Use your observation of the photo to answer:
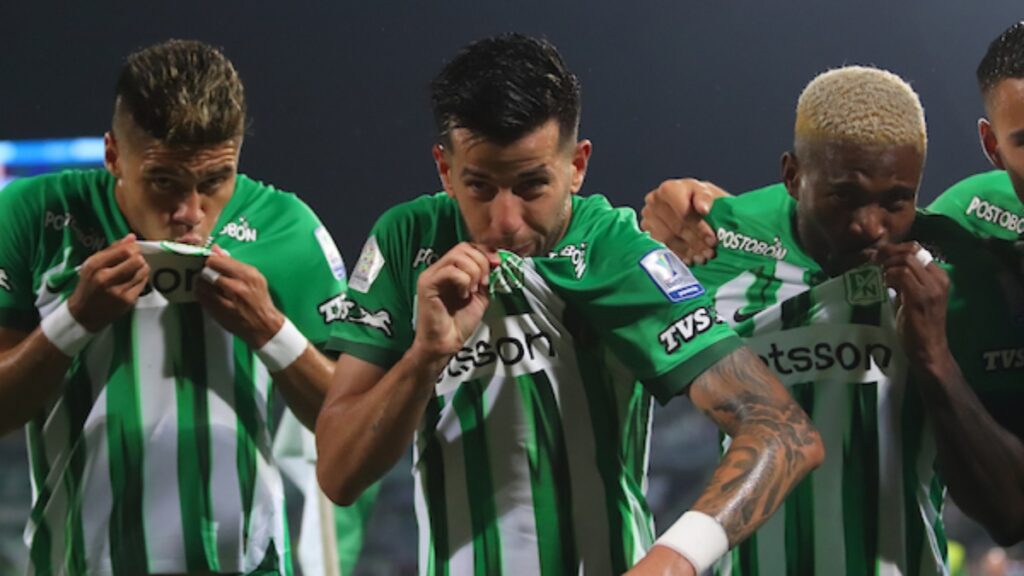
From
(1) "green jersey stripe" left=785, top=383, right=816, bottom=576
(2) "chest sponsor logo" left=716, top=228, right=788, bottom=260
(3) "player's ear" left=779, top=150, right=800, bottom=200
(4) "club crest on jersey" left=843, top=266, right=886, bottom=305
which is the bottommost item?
(1) "green jersey stripe" left=785, top=383, right=816, bottom=576

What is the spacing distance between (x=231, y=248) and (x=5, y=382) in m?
0.37

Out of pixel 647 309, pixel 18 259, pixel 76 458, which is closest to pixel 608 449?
pixel 647 309

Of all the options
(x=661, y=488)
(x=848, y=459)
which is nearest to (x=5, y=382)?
(x=848, y=459)

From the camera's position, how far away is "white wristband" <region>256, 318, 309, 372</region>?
2.03 meters

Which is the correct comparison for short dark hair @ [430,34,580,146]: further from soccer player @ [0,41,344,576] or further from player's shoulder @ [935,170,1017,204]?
player's shoulder @ [935,170,1017,204]

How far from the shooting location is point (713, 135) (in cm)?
256

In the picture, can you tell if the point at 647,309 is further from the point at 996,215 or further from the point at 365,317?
the point at 996,215

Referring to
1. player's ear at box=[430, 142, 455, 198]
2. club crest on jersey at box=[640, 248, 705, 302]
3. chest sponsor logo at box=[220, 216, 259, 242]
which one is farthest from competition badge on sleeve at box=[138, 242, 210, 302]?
club crest on jersey at box=[640, 248, 705, 302]

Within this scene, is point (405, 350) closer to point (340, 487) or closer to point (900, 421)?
point (340, 487)

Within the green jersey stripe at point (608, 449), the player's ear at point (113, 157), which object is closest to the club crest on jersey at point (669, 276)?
the green jersey stripe at point (608, 449)

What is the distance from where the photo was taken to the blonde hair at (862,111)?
2006 mm

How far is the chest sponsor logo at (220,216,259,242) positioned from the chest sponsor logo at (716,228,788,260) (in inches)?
27.5

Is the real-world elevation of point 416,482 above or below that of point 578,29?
below

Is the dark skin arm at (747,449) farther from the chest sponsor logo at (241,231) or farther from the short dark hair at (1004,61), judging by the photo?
the chest sponsor logo at (241,231)
